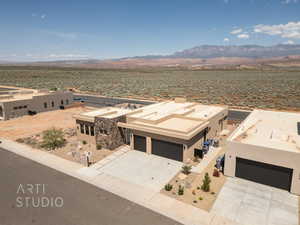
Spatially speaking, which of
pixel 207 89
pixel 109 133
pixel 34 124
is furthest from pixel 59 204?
pixel 207 89

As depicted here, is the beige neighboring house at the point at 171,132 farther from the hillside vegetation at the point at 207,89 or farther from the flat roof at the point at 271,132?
the hillside vegetation at the point at 207,89

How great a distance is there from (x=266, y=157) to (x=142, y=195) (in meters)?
11.1

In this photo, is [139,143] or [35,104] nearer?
[139,143]

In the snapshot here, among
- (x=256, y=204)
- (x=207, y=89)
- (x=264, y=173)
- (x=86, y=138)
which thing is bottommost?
(x=256, y=204)

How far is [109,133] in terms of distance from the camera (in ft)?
82.2

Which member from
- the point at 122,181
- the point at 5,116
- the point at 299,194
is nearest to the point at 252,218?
the point at 299,194

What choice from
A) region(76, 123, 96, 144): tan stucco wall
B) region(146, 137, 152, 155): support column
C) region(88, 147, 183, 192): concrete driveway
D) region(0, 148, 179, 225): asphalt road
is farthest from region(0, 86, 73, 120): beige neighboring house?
region(146, 137, 152, 155): support column

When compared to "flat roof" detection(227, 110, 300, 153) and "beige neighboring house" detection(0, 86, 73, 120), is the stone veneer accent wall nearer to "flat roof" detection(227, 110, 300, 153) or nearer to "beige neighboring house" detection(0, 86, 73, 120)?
"flat roof" detection(227, 110, 300, 153)

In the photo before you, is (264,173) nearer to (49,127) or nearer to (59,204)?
(59,204)

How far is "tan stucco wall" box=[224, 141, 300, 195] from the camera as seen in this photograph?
15.9 m

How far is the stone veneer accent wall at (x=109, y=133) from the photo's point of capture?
82.2 ft

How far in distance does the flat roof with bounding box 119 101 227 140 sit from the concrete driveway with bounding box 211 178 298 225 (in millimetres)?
6743

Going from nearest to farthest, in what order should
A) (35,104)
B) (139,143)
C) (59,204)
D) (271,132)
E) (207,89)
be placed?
(59,204) < (271,132) < (139,143) < (35,104) < (207,89)

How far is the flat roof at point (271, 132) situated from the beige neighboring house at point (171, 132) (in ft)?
14.4
